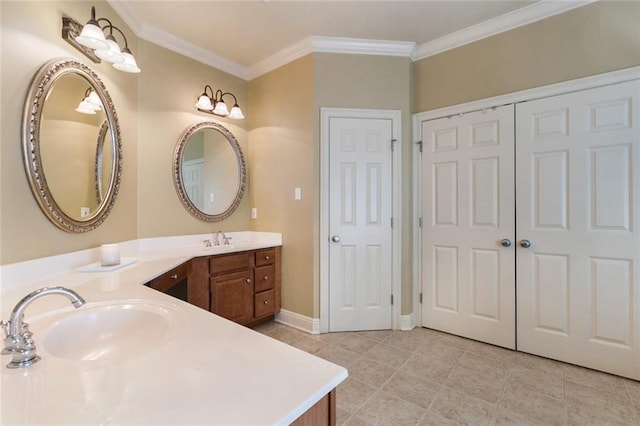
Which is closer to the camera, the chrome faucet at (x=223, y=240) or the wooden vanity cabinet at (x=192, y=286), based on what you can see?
the wooden vanity cabinet at (x=192, y=286)

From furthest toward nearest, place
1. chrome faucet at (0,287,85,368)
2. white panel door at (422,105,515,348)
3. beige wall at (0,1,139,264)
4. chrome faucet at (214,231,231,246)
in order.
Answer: chrome faucet at (214,231,231,246) → white panel door at (422,105,515,348) → beige wall at (0,1,139,264) → chrome faucet at (0,287,85,368)

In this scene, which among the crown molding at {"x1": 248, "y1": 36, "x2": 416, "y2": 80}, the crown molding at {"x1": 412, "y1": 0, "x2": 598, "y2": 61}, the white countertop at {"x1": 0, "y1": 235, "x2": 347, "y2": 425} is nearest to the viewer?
the white countertop at {"x1": 0, "y1": 235, "x2": 347, "y2": 425}

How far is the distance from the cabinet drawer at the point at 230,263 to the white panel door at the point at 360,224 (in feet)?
2.58

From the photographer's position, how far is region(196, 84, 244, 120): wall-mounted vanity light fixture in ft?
8.91

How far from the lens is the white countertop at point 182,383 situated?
53 centimetres

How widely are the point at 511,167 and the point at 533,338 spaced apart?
1.37m

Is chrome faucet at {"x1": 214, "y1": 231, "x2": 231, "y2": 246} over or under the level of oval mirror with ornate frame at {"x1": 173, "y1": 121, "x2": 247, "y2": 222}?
under

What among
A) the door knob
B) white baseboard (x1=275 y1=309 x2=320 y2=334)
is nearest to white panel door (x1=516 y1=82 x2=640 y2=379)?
the door knob

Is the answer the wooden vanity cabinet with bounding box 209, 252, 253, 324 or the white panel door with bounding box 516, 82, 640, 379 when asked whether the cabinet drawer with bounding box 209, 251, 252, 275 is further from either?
the white panel door with bounding box 516, 82, 640, 379

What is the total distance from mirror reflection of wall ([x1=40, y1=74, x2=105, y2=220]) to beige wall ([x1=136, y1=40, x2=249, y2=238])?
519 mm

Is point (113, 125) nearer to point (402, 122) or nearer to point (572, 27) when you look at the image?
point (402, 122)

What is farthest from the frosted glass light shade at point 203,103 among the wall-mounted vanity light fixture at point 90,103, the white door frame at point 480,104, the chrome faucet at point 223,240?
the white door frame at point 480,104

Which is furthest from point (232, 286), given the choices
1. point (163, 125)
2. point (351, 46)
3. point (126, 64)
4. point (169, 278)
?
point (351, 46)

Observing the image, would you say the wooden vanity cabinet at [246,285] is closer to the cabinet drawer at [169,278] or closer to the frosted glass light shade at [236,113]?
the cabinet drawer at [169,278]
